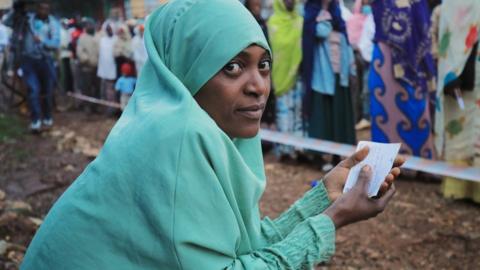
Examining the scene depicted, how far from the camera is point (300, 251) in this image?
1.30 meters

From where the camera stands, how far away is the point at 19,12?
7.93 meters

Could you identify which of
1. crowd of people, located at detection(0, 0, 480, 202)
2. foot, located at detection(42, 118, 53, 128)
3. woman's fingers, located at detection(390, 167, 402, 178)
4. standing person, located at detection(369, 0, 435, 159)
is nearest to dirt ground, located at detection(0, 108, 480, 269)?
crowd of people, located at detection(0, 0, 480, 202)

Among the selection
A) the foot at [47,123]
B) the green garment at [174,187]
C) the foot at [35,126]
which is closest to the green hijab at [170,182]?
the green garment at [174,187]

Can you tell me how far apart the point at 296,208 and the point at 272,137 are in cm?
404

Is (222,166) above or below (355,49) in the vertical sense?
above

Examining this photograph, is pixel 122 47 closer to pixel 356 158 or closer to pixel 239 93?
pixel 356 158

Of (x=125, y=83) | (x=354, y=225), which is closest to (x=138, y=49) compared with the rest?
(x=125, y=83)

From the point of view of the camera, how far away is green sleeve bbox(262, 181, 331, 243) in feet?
5.57

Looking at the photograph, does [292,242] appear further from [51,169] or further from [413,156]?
[51,169]

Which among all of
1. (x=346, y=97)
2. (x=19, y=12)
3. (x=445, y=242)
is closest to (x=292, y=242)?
(x=445, y=242)

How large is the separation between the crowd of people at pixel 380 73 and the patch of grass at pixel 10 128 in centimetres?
56

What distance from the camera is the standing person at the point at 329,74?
17.2 feet

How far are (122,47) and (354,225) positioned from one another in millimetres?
6904

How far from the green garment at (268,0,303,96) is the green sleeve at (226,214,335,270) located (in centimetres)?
453
